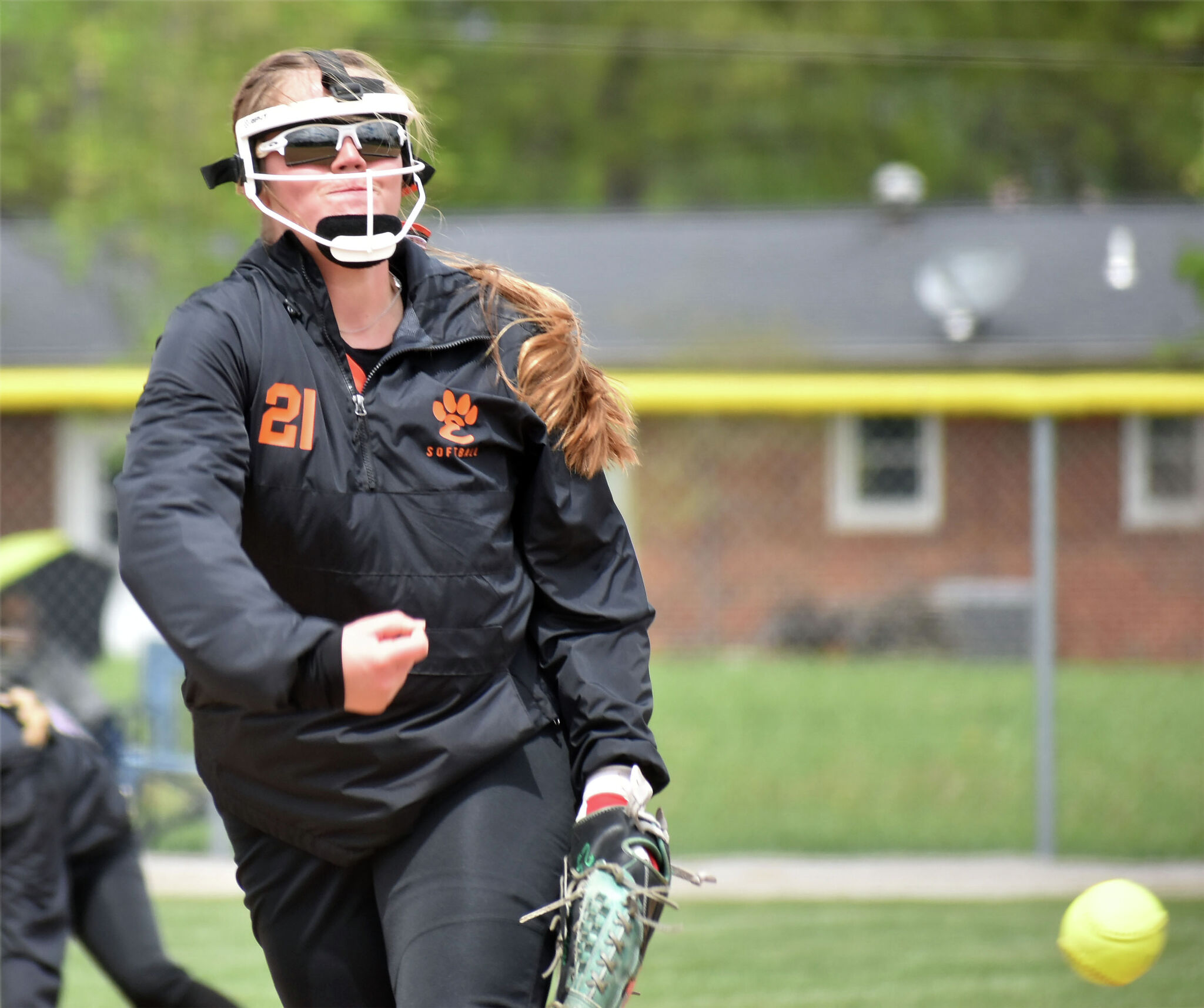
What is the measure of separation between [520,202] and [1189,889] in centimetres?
2487

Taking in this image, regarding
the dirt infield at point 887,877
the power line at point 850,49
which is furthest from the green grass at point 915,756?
the power line at point 850,49

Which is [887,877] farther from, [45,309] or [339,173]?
[45,309]

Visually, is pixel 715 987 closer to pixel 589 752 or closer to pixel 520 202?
pixel 589 752

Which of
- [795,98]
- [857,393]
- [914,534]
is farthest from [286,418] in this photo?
[795,98]

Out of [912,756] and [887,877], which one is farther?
A: [912,756]

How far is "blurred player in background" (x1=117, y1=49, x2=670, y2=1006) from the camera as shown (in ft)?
7.25

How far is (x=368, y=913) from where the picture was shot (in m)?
2.43

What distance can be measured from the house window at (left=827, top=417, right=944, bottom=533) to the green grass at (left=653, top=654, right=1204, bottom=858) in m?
3.27

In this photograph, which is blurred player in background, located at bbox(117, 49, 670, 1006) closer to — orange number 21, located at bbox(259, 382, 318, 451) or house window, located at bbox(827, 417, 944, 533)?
orange number 21, located at bbox(259, 382, 318, 451)

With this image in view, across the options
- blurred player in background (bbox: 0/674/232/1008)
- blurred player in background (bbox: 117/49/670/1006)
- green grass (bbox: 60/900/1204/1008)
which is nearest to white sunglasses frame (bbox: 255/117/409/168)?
blurred player in background (bbox: 117/49/670/1006)

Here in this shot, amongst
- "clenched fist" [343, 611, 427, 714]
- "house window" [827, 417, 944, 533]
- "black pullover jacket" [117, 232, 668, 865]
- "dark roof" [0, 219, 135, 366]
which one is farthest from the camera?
"dark roof" [0, 219, 135, 366]

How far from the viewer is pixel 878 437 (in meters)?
14.4

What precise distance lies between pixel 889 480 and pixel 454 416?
12.2m

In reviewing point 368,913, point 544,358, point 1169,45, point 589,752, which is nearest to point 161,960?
point 368,913
